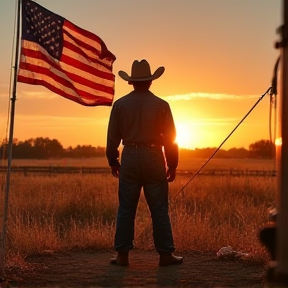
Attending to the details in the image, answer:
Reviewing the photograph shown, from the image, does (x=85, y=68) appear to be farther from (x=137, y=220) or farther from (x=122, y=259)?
(x=137, y=220)

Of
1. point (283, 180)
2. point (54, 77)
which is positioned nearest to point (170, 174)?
point (54, 77)

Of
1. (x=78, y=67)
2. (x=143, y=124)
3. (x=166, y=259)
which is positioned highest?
(x=78, y=67)

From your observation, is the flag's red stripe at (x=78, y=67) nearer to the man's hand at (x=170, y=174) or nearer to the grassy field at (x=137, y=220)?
the man's hand at (x=170, y=174)

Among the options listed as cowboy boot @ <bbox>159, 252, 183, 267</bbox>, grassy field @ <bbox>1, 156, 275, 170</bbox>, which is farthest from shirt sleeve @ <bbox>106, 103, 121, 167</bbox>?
grassy field @ <bbox>1, 156, 275, 170</bbox>

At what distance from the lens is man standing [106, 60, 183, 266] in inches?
277

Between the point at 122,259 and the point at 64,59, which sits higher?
the point at 64,59

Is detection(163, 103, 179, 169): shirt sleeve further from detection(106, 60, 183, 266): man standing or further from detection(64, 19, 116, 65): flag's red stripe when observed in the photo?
detection(64, 19, 116, 65): flag's red stripe

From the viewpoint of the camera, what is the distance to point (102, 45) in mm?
7578

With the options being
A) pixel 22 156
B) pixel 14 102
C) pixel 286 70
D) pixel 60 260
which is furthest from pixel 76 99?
pixel 22 156

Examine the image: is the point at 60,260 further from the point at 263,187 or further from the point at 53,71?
the point at 263,187

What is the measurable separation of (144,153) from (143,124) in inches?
12.4

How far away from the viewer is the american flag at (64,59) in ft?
22.1

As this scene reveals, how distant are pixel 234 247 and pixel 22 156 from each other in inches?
3645

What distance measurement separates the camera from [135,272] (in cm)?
680
